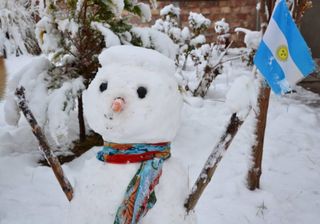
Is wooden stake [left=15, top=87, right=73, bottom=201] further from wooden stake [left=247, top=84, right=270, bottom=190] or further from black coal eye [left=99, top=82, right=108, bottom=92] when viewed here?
wooden stake [left=247, top=84, right=270, bottom=190]

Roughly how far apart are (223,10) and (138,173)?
749 cm

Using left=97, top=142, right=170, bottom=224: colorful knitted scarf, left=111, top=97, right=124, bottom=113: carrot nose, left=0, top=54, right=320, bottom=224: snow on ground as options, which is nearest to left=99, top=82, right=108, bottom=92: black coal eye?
left=111, top=97, right=124, bottom=113: carrot nose

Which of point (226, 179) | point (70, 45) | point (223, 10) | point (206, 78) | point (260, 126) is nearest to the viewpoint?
point (260, 126)

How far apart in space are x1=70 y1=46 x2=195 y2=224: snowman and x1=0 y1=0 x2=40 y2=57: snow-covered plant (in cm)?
158

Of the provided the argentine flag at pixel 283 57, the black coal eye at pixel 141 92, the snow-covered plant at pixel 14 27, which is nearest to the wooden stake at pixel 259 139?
the argentine flag at pixel 283 57

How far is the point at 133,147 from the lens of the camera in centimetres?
153

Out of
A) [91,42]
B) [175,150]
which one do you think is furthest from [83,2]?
[175,150]

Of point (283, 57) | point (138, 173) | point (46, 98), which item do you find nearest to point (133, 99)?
point (138, 173)

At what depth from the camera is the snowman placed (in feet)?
4.80

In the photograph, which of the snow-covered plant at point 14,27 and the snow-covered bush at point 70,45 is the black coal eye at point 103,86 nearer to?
the snow-covered bush at point 70,45

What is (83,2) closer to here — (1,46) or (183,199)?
(1,46)

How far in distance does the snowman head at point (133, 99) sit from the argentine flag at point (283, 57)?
1.33 ft

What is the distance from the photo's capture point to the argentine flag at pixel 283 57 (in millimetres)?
1530

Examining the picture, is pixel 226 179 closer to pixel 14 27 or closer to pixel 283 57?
pixel 283 57
